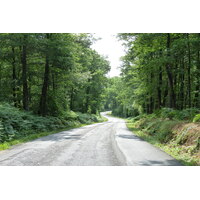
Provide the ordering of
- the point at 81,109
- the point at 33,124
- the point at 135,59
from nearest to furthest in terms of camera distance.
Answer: the point at 33,124 < the point at 135,59 < the point at 81,109

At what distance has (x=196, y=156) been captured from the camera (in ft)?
20.7

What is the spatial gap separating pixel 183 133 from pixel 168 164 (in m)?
2.97

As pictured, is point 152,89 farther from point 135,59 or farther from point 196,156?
point 196,156

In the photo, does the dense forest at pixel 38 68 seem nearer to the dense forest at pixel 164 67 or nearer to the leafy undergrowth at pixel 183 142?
the dense forest at pixel 164 67

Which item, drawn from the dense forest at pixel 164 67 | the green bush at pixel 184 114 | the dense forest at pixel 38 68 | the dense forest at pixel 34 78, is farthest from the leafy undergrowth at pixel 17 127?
the dense forest at pixel 164 67

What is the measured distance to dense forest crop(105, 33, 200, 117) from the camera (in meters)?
13.9

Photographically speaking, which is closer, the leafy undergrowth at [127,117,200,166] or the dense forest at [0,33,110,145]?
the leafy undergrowth at [127,117,200,166]

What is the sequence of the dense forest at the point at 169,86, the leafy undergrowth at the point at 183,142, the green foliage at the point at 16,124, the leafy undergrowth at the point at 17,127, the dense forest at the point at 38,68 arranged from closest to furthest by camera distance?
the leafy undergrowth at the point at 183,142 → the dense forest at the point at 169,86 → the leafy undergrowth at the point at 17,127 → the green foliage at the point at 16,124 → the dense forest at the point at 38,68

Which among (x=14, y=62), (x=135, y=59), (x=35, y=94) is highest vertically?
(x=135, y=59)

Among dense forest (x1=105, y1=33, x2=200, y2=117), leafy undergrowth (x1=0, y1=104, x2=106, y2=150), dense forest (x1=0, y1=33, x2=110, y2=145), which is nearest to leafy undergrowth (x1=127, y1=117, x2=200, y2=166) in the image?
dense forest (x1=105, y1=33, x2=200, y2=117)

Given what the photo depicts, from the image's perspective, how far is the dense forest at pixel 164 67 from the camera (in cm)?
1389

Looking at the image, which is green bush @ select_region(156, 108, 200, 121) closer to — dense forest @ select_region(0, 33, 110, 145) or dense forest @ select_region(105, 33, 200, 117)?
dense forest @ select_region(105, 33, 200, 117)

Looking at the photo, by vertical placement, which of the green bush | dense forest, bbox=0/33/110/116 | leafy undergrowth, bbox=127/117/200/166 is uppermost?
dense forest, bbox=0/33/110/116

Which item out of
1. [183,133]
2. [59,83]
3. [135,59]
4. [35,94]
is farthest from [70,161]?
[135,59]
